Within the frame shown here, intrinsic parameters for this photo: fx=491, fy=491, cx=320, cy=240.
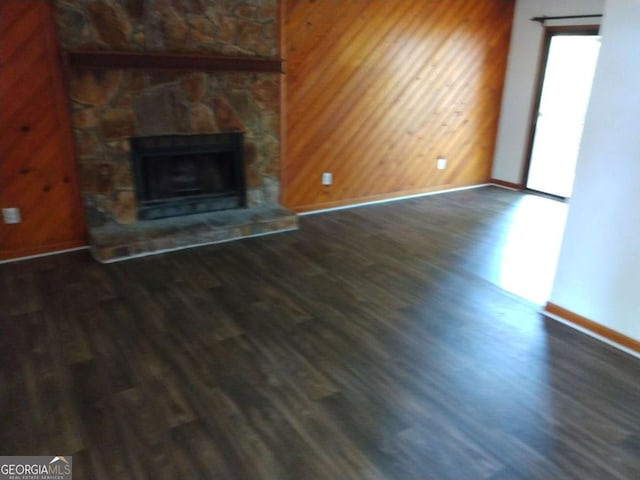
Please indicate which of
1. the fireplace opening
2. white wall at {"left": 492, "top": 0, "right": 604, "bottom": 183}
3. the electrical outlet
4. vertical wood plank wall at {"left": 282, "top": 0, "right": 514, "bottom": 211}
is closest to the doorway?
white wall at {"left": 492, "top": 0, "right": 604, "bottom": 183}

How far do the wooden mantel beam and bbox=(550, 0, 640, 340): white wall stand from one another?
2667 mm

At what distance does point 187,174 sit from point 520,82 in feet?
13.6

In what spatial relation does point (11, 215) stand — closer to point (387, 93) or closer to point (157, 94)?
point (157, 94)

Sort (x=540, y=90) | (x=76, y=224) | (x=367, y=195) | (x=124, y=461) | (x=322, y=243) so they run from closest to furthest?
(x=124, y=461) < (x=76, y=224) < (x=322, y=243) < (x=367, y=195) < (x=540, y=90)

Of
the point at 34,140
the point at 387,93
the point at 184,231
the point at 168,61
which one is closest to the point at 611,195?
the point at 387,93

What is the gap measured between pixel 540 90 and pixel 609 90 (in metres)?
3.44

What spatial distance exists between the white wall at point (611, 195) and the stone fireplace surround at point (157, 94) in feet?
8.05

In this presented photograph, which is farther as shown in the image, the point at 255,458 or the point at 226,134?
the point at 226,134

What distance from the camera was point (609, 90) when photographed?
8.74 ft

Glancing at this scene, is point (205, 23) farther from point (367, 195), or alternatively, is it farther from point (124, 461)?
point (124, 461)

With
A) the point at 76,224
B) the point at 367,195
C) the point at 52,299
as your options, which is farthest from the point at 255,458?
the point at 367,195

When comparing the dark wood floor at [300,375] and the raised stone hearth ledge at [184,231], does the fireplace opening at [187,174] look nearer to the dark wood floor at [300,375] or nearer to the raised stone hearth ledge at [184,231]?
the raised stone hearth ledge at [184,231]

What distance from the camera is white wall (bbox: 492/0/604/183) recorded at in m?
5.54

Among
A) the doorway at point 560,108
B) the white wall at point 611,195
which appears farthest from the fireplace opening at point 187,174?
the doorway at point 560,108
